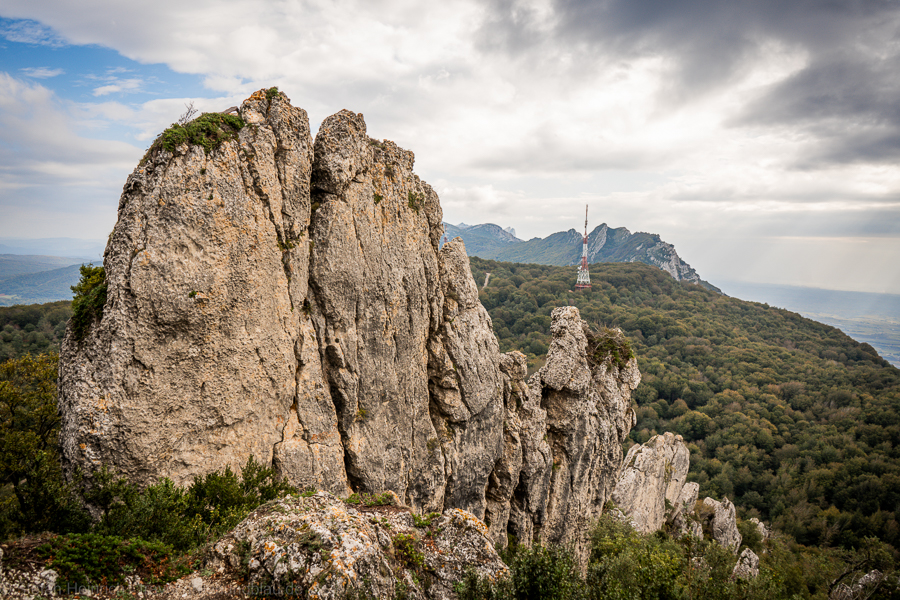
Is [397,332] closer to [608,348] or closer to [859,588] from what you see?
[608,348]

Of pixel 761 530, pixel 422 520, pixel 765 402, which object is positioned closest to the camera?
pixel 422 520

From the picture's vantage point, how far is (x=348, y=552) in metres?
8.41

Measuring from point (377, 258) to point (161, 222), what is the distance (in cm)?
766

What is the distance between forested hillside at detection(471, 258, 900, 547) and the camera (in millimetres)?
59281

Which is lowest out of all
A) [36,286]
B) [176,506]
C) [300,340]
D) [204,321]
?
[176,506]

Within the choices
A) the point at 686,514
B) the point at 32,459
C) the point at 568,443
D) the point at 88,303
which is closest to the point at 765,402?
the point at 686,514

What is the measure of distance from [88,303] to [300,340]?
6183mm

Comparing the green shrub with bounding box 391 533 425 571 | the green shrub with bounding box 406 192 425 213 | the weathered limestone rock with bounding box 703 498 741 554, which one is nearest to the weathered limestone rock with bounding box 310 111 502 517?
the green shrub with bounding box 406 192 425 213

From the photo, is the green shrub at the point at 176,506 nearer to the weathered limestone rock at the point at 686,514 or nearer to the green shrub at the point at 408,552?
the green shrub at the point at 408,552

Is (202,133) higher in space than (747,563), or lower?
higher

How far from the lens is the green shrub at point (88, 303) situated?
11.7 meters

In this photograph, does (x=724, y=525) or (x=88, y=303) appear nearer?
(x=88, y=303)

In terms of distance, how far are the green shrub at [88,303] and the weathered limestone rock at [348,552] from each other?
7.54 m

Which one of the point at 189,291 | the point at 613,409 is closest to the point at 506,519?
the point at 613,409
